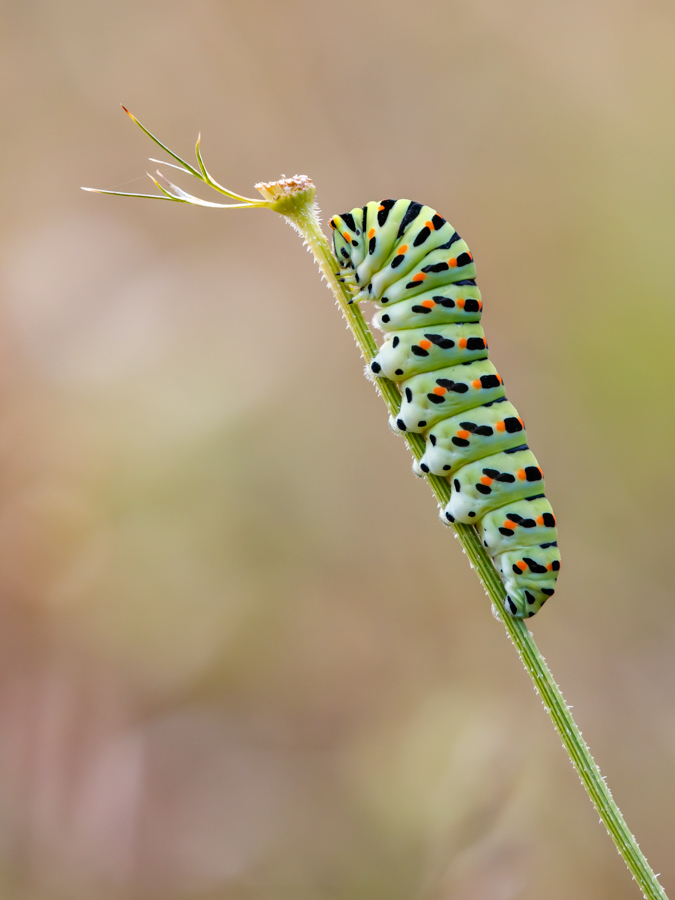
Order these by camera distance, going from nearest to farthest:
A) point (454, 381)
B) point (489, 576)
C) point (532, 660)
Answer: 1. point (532, 660)
2. point (489, 576)
3. point (454, 381)

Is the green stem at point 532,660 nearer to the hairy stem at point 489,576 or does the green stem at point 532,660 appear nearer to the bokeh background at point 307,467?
the hairy stem at point 489,576

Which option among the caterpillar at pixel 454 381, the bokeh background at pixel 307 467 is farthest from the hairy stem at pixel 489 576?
the bokeh background at pixel 307 467

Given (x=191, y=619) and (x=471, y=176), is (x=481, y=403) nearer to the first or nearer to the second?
(x=191, y=619)

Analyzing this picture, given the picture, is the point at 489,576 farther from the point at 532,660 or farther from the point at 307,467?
the point at 307,467

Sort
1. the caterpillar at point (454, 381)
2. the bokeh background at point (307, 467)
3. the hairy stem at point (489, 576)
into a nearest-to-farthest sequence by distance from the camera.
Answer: the hairy stem at point (489, 576) < the caterpillar at point (454, 381) < the bokeh background at point (307, 467)

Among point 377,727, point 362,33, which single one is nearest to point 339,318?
point 362,33

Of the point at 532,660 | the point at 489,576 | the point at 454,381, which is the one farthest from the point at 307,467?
the point at 532,660

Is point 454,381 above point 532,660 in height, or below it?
above
